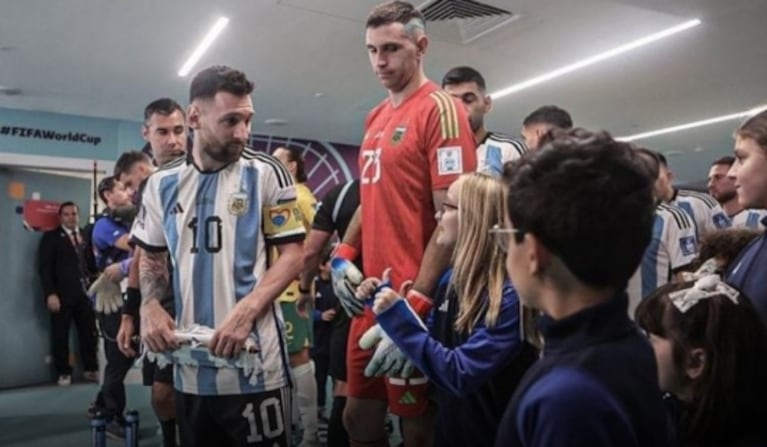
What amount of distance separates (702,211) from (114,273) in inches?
142

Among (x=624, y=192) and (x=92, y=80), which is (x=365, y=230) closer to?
(x=624, y=192)

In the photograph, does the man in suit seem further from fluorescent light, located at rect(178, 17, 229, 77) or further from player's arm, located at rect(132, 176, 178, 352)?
player's arm, located at rect(132, 176, 178, 352)

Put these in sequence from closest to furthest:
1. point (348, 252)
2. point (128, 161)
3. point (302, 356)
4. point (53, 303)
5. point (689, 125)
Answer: point (348, 252) → point (302, 356) → point (128, 161) → point (53, 303) → point (689, 125)

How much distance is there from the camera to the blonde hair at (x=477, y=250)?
61.3 inches

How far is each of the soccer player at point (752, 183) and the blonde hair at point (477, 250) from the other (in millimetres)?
637

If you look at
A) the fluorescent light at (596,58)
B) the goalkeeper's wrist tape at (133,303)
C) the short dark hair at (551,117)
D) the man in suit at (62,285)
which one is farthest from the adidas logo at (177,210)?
the man in suit at (62,285)

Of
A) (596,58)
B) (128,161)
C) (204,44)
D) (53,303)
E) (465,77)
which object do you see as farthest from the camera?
(53,303)

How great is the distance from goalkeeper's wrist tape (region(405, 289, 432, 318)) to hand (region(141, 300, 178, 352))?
64 centimetres

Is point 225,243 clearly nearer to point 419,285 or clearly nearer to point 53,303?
point 419,285

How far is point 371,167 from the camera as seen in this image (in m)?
1.94

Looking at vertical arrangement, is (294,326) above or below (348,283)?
below

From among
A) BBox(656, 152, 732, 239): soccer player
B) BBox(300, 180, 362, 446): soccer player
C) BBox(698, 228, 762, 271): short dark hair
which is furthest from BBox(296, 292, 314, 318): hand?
BBox(656, 152, 732, 239): soccer player

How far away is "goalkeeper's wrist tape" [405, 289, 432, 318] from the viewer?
5.54ft

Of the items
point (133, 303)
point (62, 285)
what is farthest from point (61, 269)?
point (133, 303)
